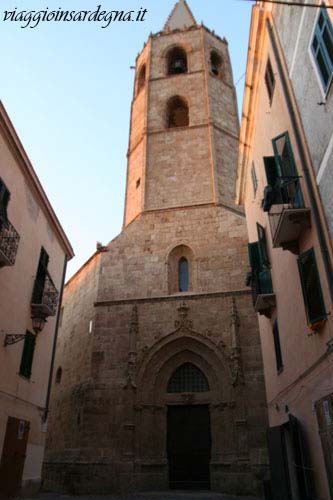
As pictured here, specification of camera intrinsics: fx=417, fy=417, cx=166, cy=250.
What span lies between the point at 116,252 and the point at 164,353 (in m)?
4.68

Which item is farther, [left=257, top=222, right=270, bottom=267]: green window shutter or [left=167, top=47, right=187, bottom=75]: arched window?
[left=167, top=47, right=187, bottom=75]: arched window

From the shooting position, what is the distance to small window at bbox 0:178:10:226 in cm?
898

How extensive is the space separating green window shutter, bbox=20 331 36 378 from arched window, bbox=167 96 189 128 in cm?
1385

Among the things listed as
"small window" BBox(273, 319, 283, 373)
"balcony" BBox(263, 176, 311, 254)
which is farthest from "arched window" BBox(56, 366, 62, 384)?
"balcony" BBox(263, 176, 311, 254)

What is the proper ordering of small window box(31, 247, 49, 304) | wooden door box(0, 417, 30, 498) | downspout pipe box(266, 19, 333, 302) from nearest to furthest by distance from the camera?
A: downspout pipe box(266, 19, 333, 302) → wooden door box(0, 417, 30, 498) → small window box(31, 247, 49, 304)

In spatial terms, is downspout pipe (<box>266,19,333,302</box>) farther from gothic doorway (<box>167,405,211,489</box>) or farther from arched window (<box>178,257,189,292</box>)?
arched window (<box>178,257,189,292</box>)

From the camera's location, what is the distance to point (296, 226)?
6.96 meters

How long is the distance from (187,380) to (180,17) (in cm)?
2457

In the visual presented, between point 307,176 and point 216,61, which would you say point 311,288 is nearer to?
point 307,176

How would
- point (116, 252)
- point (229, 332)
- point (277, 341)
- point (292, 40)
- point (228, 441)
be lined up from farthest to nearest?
1. point (116, 252)
2. point (229, 332)
3. point (228, 441)
4. point (277, 341)
5. point (292, 40)

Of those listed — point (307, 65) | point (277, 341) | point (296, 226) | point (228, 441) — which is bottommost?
point (228, 441)

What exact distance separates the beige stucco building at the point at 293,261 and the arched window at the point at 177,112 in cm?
1181

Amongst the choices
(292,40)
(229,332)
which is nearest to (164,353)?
(229,332)

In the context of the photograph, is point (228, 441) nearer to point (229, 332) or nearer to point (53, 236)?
point (229, 332)
